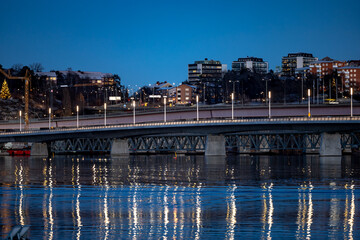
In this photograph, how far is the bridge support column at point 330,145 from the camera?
417ft

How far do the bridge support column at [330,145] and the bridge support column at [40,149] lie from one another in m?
64.2

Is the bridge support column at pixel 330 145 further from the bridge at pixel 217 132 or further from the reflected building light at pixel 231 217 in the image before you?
the reflected building light at pixel 231 217

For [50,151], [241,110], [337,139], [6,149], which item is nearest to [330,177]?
[337,139]

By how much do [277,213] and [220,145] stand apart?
99158 mm

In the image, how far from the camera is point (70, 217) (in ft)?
128

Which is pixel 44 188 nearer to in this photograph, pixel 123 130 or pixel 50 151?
pixel 123 130

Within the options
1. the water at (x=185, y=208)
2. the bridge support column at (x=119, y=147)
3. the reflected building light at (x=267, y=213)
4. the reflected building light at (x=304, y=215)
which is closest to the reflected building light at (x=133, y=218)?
the water at (x=185, y=208)

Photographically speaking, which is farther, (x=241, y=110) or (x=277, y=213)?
(x=241, y=110)

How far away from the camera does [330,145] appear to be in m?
128

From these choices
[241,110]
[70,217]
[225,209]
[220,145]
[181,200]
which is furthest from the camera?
[241,110]

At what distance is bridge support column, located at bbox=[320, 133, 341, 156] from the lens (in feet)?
417

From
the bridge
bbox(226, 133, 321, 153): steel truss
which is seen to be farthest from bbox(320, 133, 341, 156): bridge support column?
bbox(226, 133, 321, 153): steel truss

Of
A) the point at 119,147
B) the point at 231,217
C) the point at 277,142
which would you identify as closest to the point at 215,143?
the point at 277,142

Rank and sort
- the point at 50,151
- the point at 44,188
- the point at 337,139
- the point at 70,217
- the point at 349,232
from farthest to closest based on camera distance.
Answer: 1. the point at 50,151
2. the point at 337,139
3. the point at 44,188
4. the point at 70,217
5. the point at 349,232
